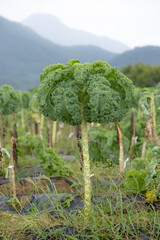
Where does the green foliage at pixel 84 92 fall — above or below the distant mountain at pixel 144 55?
below

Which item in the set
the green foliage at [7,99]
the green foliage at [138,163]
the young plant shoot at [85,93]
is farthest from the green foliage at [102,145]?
the young plant shoot at [85,93]

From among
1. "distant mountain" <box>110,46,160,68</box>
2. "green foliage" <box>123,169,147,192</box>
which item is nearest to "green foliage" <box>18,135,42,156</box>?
A: "green foliage" <box>123,169,147,192</box>

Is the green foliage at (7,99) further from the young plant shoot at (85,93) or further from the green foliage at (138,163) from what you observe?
the green foliage at (138,163)

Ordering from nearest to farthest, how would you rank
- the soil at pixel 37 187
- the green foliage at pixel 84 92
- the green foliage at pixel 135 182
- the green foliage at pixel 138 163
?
the green foliage at pixel 84 92 < the green foliage at pixel 135 182 < the soil at pixel 37 187 < the green foliage at pixel 138 163

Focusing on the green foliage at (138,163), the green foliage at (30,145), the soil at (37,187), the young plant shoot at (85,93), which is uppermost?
the young plant shoot at (85,93)

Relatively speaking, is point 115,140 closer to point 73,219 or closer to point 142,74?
point 73,219

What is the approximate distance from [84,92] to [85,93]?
0.02 metres

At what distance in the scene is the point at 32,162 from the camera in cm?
658

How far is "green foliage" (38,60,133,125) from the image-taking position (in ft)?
9.60

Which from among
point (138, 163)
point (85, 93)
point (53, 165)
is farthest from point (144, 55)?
point (85, 93)

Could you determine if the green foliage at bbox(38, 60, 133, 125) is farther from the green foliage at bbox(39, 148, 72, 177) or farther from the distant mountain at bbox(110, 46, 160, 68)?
the distant mountain at bbox(110, 46, 160, 68)

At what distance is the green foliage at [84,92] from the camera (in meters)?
2.93

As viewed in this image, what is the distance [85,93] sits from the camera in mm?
3135

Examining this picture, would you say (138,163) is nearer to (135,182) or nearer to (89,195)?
(135,182)
